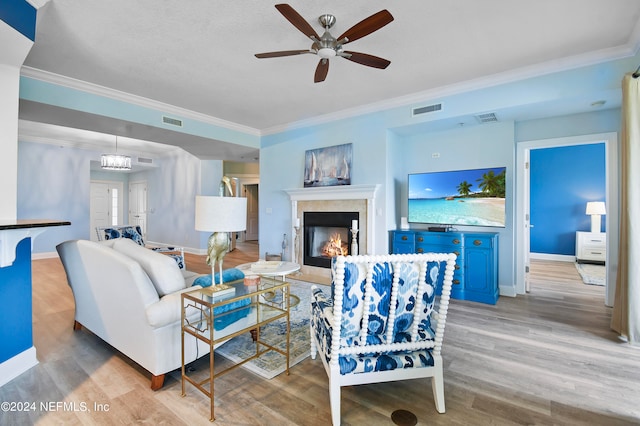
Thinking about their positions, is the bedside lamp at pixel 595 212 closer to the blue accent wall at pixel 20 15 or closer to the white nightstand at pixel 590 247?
the white nightstand at pixel 590 247

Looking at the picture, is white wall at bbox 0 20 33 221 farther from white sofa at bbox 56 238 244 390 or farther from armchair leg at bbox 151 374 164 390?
armchair leg at bbox 151 374 164 390

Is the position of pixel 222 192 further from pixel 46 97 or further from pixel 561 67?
pixel 561 67

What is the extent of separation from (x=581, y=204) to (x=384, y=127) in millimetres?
5180

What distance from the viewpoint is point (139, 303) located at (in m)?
1.93

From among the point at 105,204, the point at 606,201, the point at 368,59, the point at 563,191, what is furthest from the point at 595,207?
the point at 105,204

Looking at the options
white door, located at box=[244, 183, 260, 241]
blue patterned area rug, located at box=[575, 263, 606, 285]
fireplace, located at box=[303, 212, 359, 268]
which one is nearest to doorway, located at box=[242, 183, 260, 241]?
white door, located at box=[244, 183, 260, 241]

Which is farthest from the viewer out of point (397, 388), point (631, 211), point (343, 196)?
point (343, 196)

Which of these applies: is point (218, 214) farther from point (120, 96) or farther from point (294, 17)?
point (120, 96)

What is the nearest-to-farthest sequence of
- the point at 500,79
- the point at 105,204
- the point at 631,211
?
the point at 631,211 < the point at 500,79 < the point at 105,204

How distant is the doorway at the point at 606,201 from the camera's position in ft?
11.2

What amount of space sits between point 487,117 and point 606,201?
5.40 feet

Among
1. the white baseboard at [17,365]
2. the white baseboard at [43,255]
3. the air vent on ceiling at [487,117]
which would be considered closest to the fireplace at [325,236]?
the air vent on ceiling at [487,117]

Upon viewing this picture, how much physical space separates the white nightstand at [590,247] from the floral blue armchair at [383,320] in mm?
6215

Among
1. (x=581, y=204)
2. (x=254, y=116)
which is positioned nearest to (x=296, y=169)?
(x=254, y=116)
